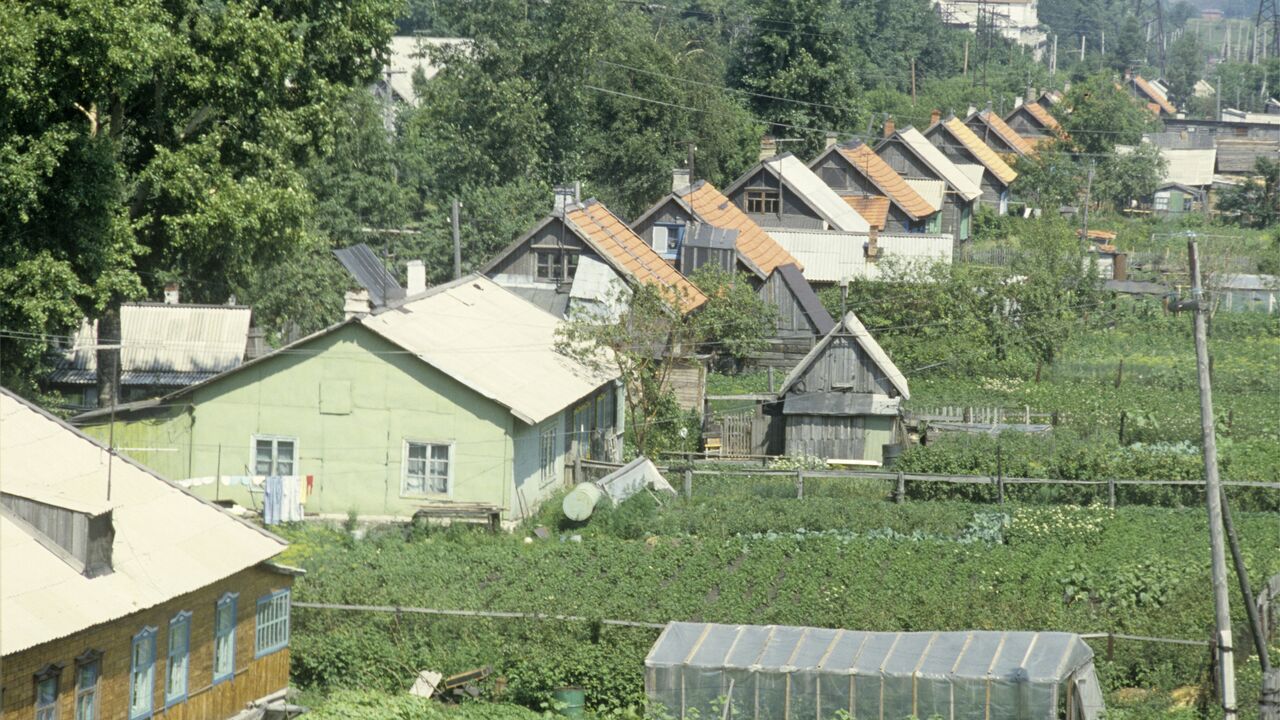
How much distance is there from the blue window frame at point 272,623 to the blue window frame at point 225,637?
558 millimetres

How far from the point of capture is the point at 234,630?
1991 cm

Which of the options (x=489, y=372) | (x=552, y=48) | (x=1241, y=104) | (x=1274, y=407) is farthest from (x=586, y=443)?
(x=1241, y=104)

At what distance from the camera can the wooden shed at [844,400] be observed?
3431 centimetres

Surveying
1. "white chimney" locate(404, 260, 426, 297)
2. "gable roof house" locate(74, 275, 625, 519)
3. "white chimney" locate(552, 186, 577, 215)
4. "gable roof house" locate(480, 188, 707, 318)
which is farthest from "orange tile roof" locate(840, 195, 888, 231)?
"gable roof house" locate(74, 275, 625, 519)

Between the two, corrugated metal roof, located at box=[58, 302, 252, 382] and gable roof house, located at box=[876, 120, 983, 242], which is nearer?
corrugated metal roof, located at box=[58, 302, 252, 382]

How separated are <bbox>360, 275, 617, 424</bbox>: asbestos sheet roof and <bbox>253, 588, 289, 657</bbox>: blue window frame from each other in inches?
292

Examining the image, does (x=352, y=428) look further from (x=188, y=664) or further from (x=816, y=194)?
(x=816, y=194)

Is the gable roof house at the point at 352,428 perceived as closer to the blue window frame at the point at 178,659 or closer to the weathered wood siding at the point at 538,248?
the blue window frame at the point at 178,659

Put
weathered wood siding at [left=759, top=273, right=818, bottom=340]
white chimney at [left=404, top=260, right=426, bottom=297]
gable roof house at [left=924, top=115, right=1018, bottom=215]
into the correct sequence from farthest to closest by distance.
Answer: gable roof house at [left=924, top=115, right=1018, bottom=215] < weathered wood siding at [left=759, top=273, right=818, bottom=340] < white chimney at [left=404, top=260, right=426, bottom=297]

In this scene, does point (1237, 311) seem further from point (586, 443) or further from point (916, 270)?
point (586, 443)

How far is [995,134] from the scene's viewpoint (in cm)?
8531

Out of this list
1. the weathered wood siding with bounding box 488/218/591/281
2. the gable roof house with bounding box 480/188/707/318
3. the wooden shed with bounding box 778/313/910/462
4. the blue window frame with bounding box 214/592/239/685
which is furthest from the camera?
the weathered wood siding with bounding box 488/218/591/281

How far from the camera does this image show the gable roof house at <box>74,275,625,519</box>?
28406mm

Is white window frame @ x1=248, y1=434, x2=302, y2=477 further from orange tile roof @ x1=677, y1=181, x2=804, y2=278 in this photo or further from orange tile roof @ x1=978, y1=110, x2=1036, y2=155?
orange tile roof @ x1=978, y1=110, x2=1036, y2=155
